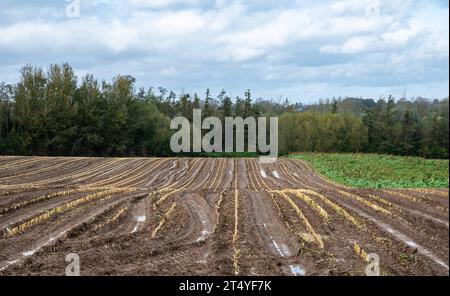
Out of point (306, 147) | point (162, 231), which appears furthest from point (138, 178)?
point (306, 147)

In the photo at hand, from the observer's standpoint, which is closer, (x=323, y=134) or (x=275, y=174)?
(x=275, y=174)

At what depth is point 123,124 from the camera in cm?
5578

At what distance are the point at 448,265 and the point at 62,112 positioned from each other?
47.9 metres

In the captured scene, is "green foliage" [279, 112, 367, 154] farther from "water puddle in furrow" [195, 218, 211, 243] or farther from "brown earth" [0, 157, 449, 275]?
"water puddle in furrow" [195, 218, 211, 243]

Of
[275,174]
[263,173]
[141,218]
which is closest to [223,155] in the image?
[263,173]

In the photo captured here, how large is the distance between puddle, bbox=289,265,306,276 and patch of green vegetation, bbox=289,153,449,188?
15.5 m

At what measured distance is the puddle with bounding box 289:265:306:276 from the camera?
680 centimetres

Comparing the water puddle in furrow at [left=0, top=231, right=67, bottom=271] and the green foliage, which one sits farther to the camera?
the green foliage

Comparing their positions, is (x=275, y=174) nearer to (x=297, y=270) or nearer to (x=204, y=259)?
(x=204, y=259)

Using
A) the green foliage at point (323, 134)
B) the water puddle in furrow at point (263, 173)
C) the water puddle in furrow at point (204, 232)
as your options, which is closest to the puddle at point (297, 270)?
the water puddle in furrow at point (204, 232)

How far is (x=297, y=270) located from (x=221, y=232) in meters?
3.16

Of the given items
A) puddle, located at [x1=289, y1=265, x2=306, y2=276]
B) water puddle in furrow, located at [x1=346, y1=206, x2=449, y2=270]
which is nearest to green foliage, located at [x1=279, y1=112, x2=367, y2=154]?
water puddle in furrow, located at [x1=346, y1=206, x2=449, y2=270]

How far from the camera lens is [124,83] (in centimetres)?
5709

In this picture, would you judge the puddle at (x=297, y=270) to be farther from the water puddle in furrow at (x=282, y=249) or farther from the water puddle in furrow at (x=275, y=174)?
the water puddle in furrow at (x=275, y=174)
